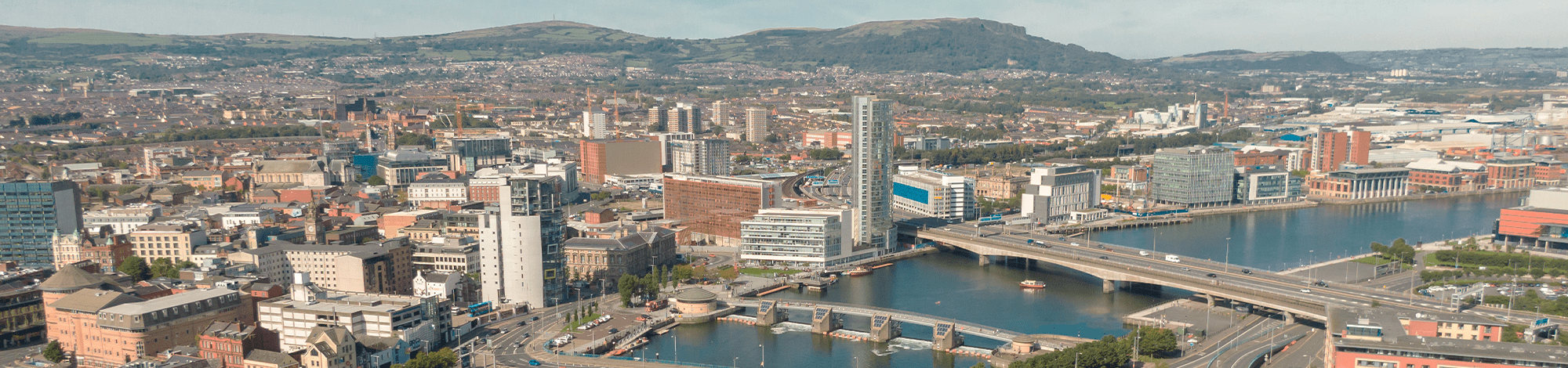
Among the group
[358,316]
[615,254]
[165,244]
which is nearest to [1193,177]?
[615,254]

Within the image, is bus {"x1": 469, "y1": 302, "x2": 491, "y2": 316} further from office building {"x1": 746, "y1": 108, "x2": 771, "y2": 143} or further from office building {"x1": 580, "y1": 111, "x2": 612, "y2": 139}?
office building {"x1": 746, "y1": 108, "x2": 771, "y2": 143}

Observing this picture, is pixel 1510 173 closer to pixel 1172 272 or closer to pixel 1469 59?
pixel 1172 272

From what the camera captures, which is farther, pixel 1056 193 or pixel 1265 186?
pixel 1265 186

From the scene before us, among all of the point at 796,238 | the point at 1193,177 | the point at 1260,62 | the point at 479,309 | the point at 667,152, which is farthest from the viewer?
the point at 1260,62

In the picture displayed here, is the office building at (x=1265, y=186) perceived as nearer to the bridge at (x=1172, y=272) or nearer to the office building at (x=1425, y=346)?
the bridge at (x=1172, y=272)

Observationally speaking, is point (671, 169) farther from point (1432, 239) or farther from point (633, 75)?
point (633, 75)

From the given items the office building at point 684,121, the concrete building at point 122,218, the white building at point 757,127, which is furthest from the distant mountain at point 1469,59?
the concrete building at point 122,218

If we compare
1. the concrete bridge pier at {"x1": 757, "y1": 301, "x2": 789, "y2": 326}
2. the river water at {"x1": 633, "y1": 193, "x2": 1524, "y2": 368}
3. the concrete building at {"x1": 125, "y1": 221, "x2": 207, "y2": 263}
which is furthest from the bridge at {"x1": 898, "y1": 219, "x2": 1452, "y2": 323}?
the concrete building at {"x1": 125, "y1": 221, "x2": 207, "y2": 263}
